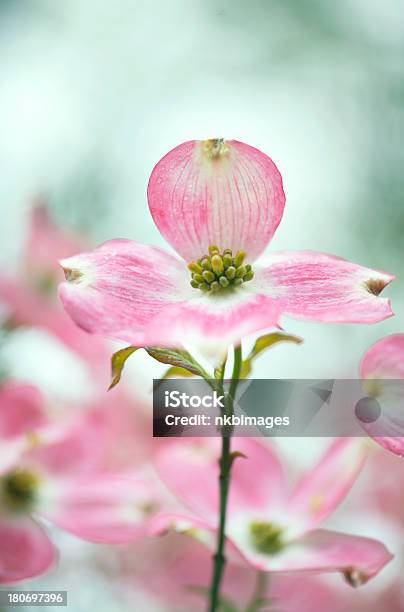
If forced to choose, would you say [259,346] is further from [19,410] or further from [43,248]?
[43,248]

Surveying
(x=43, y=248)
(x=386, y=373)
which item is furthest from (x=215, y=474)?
(x=43, y=248)

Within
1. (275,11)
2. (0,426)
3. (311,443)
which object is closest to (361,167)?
(275,11)

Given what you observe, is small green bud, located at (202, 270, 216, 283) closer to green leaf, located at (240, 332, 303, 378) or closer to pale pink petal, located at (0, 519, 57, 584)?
green leaf, located at (240, 332, 303, 378)

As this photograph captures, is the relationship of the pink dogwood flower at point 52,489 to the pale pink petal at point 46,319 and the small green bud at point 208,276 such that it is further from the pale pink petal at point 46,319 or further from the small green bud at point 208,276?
the small green bud at point 208,276

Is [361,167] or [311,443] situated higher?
[361,167]

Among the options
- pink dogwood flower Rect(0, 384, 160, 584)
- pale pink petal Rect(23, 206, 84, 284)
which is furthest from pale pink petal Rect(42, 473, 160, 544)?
pale pink petal Rect(23, 206, 84, 284)

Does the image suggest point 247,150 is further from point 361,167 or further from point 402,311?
point 361,167
